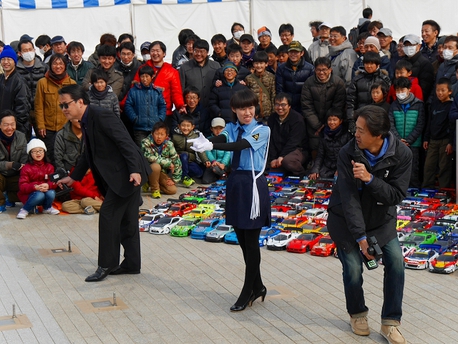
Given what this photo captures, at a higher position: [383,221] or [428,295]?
[383,221]

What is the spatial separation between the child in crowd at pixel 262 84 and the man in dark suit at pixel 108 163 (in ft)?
16.0

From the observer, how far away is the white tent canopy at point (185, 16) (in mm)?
18062

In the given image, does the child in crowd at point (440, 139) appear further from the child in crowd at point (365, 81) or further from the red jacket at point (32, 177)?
the red jacket at point (32, 177)

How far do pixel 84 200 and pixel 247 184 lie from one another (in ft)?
14.0

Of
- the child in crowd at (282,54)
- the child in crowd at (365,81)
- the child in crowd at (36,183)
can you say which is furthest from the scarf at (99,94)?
the child in crowd at (365,81)

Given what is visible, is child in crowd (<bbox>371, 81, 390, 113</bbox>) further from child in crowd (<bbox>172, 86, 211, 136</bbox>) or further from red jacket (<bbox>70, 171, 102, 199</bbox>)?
red jacket (<bbox>70, 171, 102, 199</bbox>)

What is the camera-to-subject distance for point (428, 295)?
21.7ft

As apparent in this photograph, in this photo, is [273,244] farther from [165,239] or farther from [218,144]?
[218,144]

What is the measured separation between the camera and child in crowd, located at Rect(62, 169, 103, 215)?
9930mm

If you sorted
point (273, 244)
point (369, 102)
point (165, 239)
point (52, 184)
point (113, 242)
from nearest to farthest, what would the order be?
point (113, 242) → point (273, 244) → point (165, 239) → point (52, 184) → point (369, 102)

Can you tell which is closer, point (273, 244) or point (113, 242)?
point (113, 242)

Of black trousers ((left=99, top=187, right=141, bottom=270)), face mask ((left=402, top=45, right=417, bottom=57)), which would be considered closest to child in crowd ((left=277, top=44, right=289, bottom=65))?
face mask ((left=402, top=45, right=417, bottom=57))

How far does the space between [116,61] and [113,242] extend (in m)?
5.28

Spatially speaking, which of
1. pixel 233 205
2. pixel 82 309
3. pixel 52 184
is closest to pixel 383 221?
pixel 233 205
